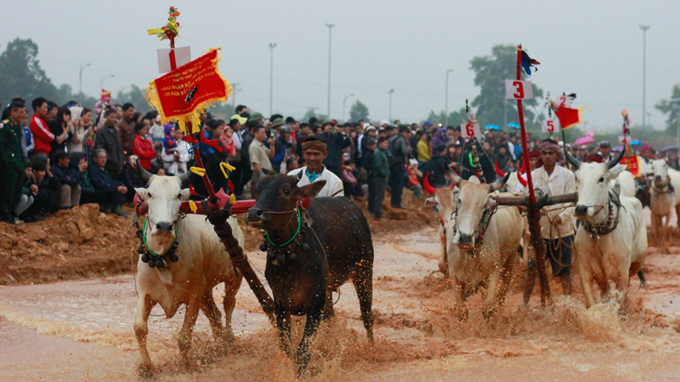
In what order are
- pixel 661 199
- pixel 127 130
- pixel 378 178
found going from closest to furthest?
pixel 127 130 < pixel 661 199 < pixel 378 178

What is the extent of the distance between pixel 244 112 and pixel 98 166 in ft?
16.6

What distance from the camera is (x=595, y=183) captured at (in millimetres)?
7262

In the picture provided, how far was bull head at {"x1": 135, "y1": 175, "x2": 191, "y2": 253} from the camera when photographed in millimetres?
5523

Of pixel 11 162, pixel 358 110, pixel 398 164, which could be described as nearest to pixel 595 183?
pixel 11 162

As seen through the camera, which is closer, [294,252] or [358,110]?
[294,252]

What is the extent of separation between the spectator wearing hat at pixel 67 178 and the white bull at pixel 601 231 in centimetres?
742

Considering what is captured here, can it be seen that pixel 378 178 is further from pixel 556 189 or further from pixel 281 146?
pixel 556 189

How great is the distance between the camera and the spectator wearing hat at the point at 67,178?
36.5ft

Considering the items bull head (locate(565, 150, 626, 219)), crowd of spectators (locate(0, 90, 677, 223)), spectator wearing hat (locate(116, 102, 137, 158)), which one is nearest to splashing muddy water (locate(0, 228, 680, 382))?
bull head (locate(565, 150, 626, 219))

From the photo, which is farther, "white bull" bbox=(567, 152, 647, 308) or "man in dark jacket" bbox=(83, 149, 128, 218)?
"man in dark jacket" bbox=(83, 149, 128, 218)

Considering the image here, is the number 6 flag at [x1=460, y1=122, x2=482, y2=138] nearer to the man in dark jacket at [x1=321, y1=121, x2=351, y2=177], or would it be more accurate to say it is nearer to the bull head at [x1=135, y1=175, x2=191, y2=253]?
the bull head at [x1=135, y1=175, x2=191, y2=253]

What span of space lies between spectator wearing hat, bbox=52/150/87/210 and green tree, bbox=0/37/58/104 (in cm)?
3172

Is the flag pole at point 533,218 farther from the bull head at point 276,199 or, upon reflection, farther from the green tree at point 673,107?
the green tree at point 673,107

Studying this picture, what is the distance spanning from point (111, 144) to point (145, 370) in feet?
22.6
